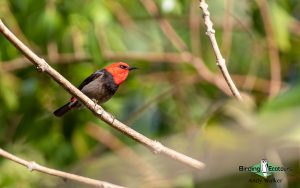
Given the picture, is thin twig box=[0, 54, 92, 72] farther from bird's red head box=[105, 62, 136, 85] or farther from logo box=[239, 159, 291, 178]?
logo box=[239, 159, 291, 178]

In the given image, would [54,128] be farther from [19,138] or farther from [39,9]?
[39,9]

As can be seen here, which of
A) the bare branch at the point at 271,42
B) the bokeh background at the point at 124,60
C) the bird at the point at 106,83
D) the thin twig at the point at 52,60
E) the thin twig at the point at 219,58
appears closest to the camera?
the thin twig at the point at 219,58

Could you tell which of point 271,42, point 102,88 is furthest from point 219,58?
point 271,42

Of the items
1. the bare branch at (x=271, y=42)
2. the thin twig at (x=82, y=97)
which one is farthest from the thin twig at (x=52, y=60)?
the thin twig at (x=82, y=97)

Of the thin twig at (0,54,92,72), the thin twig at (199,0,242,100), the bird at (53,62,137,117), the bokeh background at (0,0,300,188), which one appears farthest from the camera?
the thin twig at (0,54,92,72)

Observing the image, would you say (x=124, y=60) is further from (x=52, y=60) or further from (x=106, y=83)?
(x=106, y=83)

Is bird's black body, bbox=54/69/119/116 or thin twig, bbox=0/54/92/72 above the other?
thin twig, bbox=0/54/92/72

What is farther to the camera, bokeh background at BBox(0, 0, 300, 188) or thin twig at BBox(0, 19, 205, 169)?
bokeh background at BBox(0, 0, 300, 188)

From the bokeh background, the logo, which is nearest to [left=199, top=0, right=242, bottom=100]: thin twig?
the logo

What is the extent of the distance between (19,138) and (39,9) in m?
1.27

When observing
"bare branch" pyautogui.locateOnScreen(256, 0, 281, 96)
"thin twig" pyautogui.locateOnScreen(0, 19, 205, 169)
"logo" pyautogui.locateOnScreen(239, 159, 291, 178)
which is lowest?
"logo" pyautogui.locateOnScreen(239, 159, 291, 178)

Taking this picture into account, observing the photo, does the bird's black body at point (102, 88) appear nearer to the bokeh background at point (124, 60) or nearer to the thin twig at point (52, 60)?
the bokeh background at point (124, 60)

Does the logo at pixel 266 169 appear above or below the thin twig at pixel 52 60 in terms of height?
below

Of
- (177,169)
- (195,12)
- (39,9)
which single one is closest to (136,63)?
(195,12)
